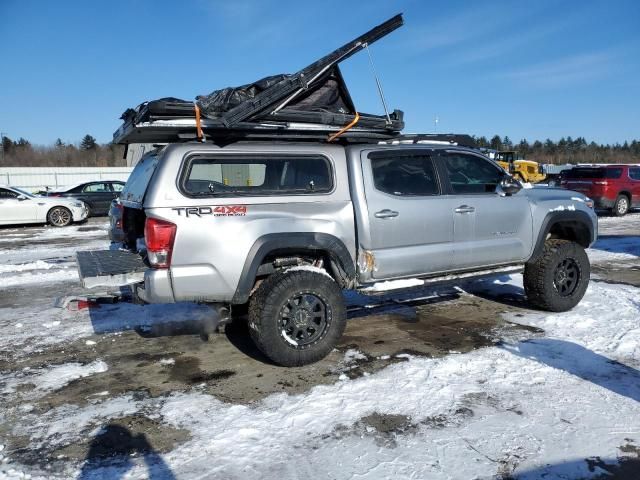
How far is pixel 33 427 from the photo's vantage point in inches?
137

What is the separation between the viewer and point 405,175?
200 inches

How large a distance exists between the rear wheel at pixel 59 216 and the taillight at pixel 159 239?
14.8m

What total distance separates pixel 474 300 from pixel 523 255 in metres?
1.15

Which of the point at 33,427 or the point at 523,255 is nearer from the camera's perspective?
the point at 33,427

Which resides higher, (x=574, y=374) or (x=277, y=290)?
(x=277, y=290)

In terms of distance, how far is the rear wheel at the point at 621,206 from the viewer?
57.9 feet

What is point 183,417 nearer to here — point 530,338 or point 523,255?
point 530,338

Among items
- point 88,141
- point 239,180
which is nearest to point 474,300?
point 239,180

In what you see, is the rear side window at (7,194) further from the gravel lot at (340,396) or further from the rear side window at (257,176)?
the rear side window at (257,176)

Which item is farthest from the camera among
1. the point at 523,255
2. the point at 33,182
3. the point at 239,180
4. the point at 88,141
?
the point at 88,141

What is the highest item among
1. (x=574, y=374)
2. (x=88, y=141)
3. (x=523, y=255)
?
(x=88, y=141)

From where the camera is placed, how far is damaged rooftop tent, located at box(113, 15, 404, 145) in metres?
4.08

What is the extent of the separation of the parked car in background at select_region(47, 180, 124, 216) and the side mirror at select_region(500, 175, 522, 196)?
54.4 feet

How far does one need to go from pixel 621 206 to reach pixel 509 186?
1497 cm
